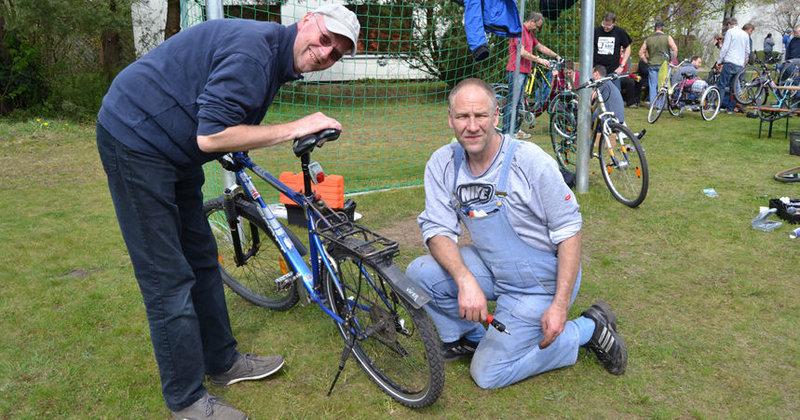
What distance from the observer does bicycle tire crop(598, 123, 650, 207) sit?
4.94m

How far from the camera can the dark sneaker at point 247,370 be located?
2654 millimetres

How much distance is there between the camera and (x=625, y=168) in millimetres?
5137

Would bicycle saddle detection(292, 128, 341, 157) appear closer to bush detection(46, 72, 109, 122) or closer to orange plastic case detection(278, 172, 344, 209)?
orange plastic case detection(278, 172, 344, 209)

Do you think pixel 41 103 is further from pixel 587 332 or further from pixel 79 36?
pixel 587 332

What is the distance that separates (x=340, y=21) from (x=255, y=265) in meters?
1.82

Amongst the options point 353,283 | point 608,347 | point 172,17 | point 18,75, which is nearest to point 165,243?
point 353,283

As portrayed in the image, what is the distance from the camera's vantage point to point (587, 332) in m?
2.67

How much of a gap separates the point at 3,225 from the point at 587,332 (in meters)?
4.65

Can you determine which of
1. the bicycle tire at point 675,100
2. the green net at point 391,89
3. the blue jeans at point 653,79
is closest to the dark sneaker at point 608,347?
the green net at point 391,89

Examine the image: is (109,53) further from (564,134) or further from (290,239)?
(290,239)

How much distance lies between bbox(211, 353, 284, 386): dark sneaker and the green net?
2614 mm

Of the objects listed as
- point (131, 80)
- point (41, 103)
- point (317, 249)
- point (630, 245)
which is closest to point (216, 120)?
point (131, 80)

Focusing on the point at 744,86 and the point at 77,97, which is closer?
the point at 77,97

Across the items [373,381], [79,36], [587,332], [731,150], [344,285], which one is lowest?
[373,381]
